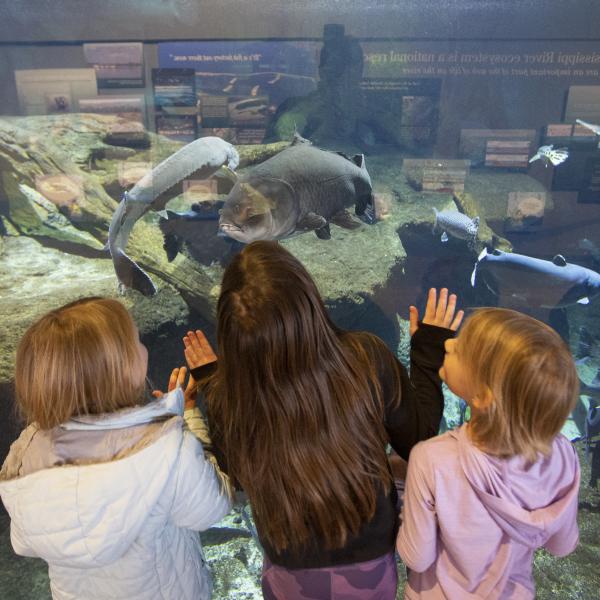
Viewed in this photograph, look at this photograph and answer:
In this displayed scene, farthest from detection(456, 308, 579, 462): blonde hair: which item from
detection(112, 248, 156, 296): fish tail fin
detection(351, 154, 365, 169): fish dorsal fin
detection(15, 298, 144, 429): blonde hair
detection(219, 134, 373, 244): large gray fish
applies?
detection(112, 248, 156, 296): fish tail fin

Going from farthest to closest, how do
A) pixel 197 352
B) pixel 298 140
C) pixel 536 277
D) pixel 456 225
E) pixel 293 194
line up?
pixel 536 277 → pixel 456 225 → pixel 298 140 → pixel 293 194 → pixel 197 352

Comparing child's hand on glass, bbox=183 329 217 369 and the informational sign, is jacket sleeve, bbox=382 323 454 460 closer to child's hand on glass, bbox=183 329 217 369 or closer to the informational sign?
child's hand on glass, bbox=183 329 217 369

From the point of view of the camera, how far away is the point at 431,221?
9.24 ft

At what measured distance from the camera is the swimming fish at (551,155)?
8.73ft

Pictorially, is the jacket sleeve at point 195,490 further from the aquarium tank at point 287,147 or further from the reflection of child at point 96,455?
the aquarium tank at point 287,147

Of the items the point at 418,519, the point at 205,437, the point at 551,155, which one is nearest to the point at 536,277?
the point at 551,155

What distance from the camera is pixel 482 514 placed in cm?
128

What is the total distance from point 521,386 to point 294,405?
0.58m

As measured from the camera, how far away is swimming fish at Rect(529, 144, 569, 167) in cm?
266

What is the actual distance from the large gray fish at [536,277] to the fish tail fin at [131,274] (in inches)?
77.3

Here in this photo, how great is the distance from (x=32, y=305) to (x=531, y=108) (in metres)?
3.02

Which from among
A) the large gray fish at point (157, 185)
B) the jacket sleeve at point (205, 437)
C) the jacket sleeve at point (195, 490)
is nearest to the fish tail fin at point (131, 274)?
the large gray fish at point (157, 185)

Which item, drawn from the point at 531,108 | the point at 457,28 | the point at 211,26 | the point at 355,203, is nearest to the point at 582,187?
the point at 531,108

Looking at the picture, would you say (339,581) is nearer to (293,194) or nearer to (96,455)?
(96,455)
